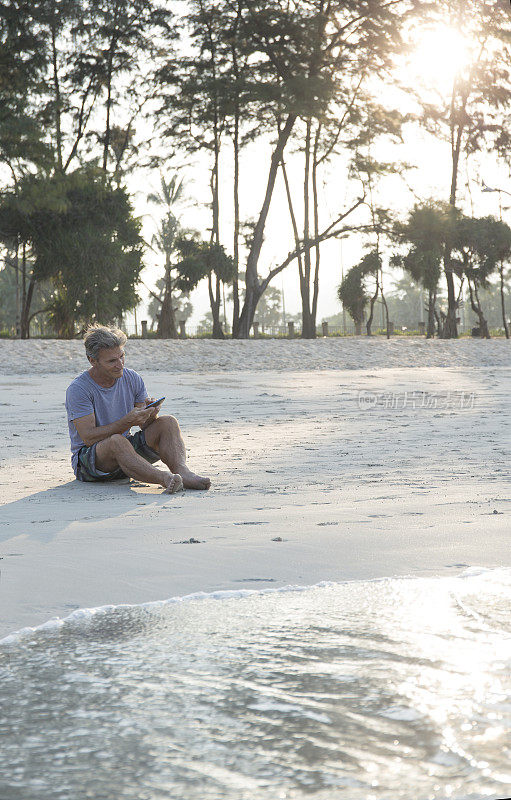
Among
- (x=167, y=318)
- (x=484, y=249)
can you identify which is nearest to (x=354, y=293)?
(x=484, y=249)

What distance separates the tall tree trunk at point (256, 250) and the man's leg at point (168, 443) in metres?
22.9

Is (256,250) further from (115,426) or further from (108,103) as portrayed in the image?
(115,426)

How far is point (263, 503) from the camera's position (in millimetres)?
4746

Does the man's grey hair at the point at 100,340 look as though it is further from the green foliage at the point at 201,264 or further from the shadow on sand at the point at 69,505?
the green foliage at the point at 201,264

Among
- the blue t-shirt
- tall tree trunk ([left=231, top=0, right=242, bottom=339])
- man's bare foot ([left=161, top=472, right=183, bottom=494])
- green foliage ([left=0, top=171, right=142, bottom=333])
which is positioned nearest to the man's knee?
the blue t-shirt

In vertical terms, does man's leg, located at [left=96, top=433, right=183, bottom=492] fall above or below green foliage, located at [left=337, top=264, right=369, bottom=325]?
below

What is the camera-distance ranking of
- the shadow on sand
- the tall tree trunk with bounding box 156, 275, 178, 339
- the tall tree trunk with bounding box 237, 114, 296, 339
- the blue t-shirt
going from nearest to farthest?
the shadow on sand → the blue t-shirt → the tall tree trunk with bounding box 237, 114, 296, 339 → the tall tree trunk with bounding box 156, 275, 178, 339

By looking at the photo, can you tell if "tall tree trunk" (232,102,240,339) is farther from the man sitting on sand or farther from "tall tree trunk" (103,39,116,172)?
the man sitting on sand

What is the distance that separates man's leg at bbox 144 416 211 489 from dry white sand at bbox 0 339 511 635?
223 millimetres

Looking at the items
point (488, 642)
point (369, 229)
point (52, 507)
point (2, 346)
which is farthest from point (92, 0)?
point (488, 642)

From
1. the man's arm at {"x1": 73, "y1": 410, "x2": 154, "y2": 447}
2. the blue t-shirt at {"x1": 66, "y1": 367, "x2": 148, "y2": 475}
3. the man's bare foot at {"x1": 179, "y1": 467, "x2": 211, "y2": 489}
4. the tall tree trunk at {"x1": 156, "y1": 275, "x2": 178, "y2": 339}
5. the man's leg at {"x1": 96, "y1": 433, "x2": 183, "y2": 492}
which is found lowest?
the man's bare foot at {"x1": 179, "y1": 467, "x2": 211, "y2": 489}

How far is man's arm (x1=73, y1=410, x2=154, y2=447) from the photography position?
5.21 metres

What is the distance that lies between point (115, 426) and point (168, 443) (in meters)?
0.38

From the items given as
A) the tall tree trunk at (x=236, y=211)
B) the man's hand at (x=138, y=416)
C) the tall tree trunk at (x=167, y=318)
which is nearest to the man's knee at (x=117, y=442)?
the man's hand at (x=138, y=416)
